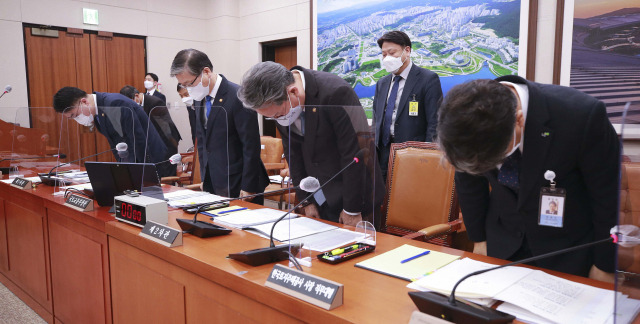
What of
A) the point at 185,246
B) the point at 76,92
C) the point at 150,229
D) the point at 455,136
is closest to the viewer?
the point at 455,136

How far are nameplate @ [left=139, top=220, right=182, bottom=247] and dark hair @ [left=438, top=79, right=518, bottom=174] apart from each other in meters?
0.91

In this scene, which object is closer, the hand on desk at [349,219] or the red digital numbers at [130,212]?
the hand on desk at [349,219]

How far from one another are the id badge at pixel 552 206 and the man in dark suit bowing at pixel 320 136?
51 centimetres

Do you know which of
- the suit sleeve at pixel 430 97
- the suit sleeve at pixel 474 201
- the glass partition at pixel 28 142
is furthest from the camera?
the glass partition at pixel 28 142

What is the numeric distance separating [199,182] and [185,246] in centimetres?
104

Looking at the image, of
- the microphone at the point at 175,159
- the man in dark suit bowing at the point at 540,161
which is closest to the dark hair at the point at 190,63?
the microphone at the point at 175,159

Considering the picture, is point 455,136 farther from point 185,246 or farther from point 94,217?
point 94,217

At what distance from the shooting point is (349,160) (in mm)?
1434

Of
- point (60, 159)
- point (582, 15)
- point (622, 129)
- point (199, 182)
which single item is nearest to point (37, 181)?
point (60, 159)

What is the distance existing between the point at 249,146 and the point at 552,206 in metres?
1.49

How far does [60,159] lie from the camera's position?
286cm

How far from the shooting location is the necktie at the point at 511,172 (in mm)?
1215

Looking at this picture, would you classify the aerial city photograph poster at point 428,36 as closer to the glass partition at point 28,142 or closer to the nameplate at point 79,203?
the nameplate at point 79,203

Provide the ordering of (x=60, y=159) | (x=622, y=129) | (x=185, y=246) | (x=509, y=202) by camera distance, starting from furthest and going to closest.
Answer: (x=60, y=159), (x=185, y=246), (x=509, y=202), (x=622, y=129)
